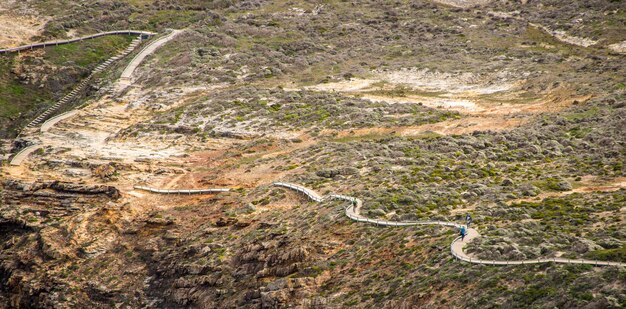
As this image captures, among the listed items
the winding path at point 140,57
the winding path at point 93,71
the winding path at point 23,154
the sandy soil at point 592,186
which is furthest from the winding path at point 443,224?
the winding path at point 140,57

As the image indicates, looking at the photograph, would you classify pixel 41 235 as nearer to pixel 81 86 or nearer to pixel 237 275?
pixel 237 275

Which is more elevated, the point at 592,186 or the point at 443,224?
the point at 443,224

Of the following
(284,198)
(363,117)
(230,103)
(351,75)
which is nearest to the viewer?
(284,198)

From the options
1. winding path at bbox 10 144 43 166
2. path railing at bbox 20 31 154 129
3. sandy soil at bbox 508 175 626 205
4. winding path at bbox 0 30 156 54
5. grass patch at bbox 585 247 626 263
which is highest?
grass patch at bbox 585 247 626 263

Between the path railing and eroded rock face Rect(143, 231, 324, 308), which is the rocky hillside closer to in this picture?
eroded rock face Rect(143, 231, 324, 308)

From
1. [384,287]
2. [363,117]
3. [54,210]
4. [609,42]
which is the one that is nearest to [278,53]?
[363,117]

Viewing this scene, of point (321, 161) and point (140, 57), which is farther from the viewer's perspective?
point (140, 57)

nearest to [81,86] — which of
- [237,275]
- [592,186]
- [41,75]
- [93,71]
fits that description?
[93,71]

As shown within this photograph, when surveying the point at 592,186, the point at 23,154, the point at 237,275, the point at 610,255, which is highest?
the point at 610,255

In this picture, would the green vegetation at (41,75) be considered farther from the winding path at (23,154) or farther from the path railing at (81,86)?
the winding path at (23,154)

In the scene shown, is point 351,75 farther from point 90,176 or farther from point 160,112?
point 90,176

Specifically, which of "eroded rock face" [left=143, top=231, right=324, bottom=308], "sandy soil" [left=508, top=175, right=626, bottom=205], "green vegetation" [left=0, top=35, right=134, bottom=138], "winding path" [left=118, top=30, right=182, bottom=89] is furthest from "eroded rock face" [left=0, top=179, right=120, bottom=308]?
"sandy soil" [left=508, top=175, right=626, bottom=205]
